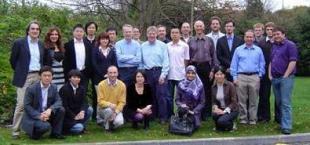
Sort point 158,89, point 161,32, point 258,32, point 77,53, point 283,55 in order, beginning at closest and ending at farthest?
point 283,55
point 77,53
point 158,89
point 258,32
point 161,32

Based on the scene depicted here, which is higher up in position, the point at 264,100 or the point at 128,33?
the point at 128,33

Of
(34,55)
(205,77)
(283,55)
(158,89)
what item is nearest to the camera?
(34,55)

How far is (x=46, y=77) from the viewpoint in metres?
9.75

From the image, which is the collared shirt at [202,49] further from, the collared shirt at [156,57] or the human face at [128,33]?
the human face at [128,33]

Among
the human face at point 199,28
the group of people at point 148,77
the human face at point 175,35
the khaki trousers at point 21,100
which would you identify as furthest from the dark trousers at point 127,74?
the khaki trousers at point 21,100

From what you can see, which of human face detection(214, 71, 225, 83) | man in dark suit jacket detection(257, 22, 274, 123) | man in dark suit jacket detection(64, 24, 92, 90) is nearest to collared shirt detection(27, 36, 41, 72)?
man in dark suit jacket detection(64, 24, 92, 90)

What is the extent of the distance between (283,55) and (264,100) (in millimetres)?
1622

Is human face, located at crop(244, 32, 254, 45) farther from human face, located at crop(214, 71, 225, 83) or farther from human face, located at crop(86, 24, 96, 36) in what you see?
human face, located at crop(86, 24, 96, 36)

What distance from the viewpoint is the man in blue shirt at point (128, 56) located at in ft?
36.4

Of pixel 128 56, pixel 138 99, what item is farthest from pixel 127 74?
pixel 138 99

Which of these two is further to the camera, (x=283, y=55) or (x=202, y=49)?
(x=202, y=49)

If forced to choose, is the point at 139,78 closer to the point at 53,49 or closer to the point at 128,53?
the point at 128,53

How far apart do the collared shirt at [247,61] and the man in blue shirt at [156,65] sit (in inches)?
54.5

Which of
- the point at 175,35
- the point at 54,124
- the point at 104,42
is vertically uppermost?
the point at 175,35
